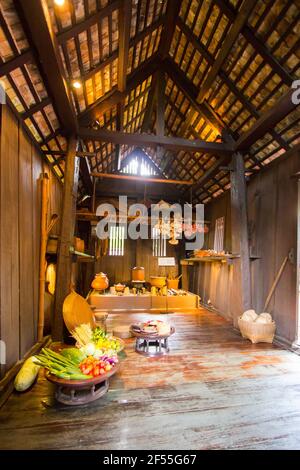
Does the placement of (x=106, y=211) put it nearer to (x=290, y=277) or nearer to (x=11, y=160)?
(x=11, y=160)

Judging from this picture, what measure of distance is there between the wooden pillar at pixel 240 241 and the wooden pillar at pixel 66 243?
3.60m

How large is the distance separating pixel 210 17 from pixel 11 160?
4.54 metres

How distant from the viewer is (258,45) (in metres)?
4.03

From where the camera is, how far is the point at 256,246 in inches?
223

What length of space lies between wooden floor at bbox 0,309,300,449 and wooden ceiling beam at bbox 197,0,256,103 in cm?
540

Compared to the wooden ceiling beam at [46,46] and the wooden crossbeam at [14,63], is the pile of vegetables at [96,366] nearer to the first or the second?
the wooden crossbeam at [14,63]

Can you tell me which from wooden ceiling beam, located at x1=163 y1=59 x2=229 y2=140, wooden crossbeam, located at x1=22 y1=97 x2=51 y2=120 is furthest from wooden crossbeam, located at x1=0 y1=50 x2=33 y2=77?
wooden ceiling beam, located at x1=163 y1=59 x2=229 y2=140

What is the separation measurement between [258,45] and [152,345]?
219 inches

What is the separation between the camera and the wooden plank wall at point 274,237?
445cm

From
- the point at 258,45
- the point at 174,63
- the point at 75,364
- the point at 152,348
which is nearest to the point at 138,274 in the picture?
the point at 152,348

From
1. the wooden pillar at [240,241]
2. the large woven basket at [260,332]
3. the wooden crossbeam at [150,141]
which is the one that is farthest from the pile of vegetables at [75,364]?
the wooden crossbeam at [150,141]

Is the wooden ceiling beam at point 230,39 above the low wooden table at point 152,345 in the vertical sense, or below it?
above

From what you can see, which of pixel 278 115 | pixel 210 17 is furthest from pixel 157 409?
pixel 210 17
